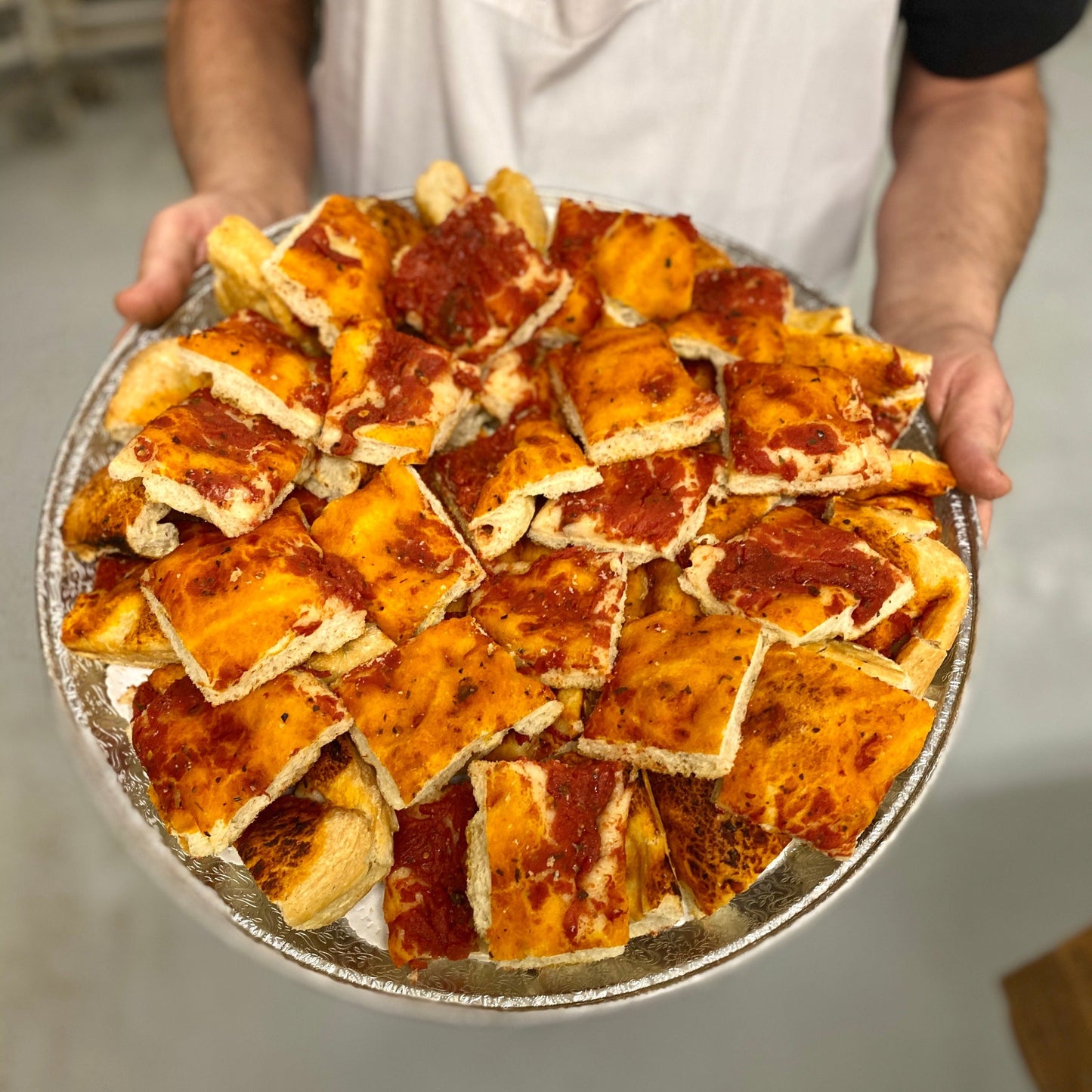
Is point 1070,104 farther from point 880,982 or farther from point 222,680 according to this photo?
point 222,680

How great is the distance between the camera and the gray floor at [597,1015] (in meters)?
3.23

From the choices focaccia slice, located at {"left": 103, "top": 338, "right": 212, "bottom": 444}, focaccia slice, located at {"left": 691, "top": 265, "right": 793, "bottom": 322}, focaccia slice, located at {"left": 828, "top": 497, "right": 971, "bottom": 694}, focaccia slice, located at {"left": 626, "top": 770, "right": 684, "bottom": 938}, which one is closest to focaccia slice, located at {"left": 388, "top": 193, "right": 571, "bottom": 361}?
focaccia slice, located at {"left": 691, "top": 265, "right": 793, "bottom": 322}

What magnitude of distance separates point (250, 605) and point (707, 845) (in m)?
1.02

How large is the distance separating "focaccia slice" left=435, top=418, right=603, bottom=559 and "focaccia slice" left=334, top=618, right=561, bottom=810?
22 cm

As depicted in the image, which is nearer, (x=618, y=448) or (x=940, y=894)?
(x=618, y=448)

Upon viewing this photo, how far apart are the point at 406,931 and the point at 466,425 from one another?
1140 mm

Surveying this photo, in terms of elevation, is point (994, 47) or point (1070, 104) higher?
point (994, 47)

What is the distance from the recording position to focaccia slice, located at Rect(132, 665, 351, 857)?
67.9 inches

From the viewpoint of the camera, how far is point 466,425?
7.25 ft

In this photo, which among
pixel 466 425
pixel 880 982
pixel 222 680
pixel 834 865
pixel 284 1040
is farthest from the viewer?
pixel 880 982

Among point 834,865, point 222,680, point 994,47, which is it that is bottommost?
point 834,865

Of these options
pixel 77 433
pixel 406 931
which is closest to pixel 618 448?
pixel 406 931

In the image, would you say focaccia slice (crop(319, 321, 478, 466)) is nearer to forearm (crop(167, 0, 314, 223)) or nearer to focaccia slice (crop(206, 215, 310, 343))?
focaccia slice (crop(206, 215, 310, 343))

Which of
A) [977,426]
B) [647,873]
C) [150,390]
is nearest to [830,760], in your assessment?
[647,873]
